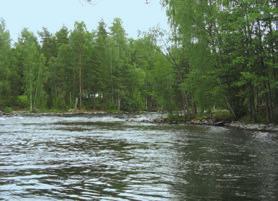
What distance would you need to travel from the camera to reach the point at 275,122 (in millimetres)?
36312

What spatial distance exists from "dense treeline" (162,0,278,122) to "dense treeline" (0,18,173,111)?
135ft

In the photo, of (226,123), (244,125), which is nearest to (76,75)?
(226,123)

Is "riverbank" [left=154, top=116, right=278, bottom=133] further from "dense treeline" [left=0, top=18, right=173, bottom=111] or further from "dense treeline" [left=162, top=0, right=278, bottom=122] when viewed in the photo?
"dense treeline" [left=0, top=18, right=173, bottom=111]

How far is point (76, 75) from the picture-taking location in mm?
93500

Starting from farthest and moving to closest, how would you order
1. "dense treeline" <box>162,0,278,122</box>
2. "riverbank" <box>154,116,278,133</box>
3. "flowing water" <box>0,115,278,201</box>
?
"dense treeline" <box>162,0,278,122</box> → "riverbank" <box>154,116,278,133</box> → "flowing water" <box>0,115,278,201</box>

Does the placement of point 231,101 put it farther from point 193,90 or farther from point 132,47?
point 132,47

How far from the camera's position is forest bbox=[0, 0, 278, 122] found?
3631cm

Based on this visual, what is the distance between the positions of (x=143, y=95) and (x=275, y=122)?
70060mm

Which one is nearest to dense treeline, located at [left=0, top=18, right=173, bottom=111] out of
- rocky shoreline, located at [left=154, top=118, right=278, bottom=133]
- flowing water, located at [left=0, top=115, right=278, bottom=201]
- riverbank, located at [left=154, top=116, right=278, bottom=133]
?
riverbank, located at [left=154, top=116, right=278, bottom=133]

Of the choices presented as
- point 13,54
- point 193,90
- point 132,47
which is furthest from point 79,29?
point 193,90

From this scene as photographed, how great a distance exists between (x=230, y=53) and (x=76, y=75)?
57.7 meters

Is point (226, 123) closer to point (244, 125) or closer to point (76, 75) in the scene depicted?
point (244, 125)

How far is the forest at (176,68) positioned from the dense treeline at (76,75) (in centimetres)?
21

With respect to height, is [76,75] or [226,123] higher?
[76,75]
